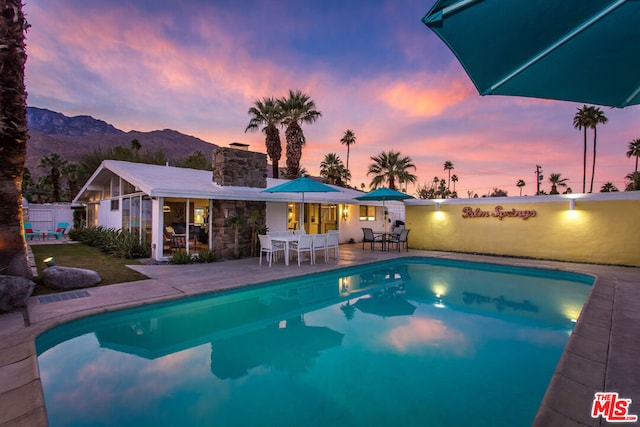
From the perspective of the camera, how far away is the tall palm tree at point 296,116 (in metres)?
24.0

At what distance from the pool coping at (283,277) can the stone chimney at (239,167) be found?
14.0ft

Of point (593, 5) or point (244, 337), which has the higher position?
point (593, 5)

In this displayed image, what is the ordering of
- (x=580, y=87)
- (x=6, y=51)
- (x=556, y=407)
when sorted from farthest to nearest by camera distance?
(x=6, y=51)
(x=556, y=407)
(x=580, y=87)

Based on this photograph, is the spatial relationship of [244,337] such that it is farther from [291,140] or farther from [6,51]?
[291,140]

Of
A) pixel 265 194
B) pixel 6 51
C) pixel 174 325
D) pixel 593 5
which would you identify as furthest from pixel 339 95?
pixel 593 5

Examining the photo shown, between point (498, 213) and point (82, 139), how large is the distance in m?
104

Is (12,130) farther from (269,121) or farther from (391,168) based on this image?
(391,168)

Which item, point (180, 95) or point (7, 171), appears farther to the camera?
point (180, 95)

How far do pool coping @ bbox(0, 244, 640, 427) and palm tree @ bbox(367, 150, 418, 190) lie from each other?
18.4 meters

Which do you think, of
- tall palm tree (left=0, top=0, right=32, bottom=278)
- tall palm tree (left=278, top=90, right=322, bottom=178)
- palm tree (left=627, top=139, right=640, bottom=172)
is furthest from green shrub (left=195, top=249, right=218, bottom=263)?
palm tree (left=627, top=139, right=640, bottom=172)

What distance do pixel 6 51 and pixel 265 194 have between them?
26.2ft

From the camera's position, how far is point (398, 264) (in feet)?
41.0

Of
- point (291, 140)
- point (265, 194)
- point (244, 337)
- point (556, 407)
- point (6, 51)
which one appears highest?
point (291, 140)

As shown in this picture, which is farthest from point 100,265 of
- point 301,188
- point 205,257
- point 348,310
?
point 348,310
